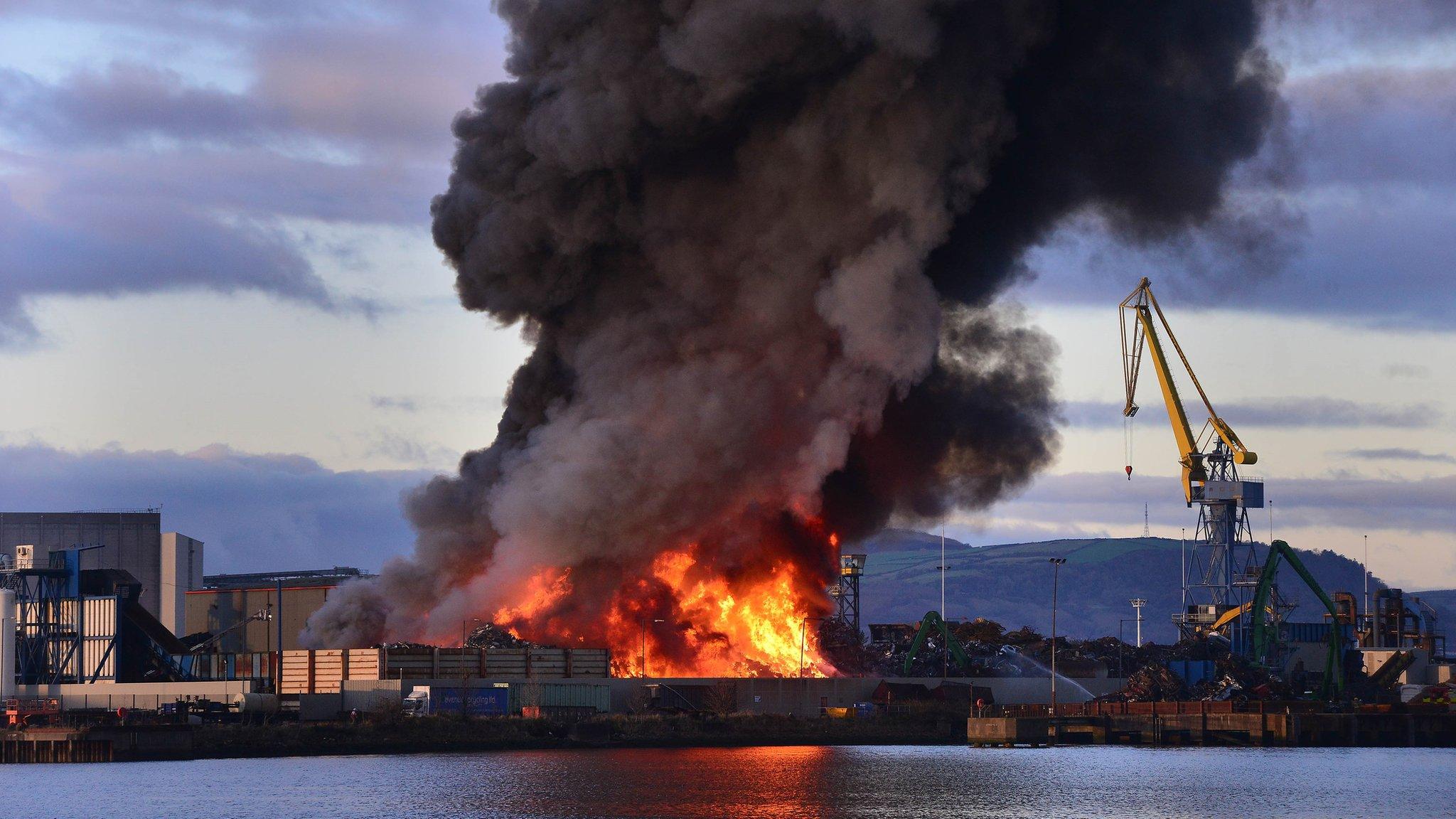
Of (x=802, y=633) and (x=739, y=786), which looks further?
(x=802, y=633)

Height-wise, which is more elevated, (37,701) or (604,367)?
(604,367)

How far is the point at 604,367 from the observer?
126 m

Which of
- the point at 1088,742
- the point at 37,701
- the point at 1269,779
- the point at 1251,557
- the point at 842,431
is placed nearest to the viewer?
the point at 1269,779

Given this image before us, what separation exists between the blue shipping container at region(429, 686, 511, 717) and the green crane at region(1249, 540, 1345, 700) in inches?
2805

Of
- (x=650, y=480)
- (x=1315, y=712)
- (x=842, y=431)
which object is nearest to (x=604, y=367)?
(x=650, y=480)

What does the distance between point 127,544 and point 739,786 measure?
109 metres

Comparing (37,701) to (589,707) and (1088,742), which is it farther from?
(1088,742)

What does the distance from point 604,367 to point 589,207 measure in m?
10.6

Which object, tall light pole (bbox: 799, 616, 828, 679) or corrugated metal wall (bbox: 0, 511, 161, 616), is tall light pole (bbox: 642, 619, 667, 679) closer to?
tall light pole (bbox: 799, 616, 828, 679)

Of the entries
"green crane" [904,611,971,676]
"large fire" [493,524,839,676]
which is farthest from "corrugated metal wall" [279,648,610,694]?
"green crane" [904,611,971,676]

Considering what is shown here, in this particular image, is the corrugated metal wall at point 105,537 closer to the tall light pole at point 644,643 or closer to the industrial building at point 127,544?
the industrial building at point 127,544

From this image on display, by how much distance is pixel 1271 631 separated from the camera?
171 m

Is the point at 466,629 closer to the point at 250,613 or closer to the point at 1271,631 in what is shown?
the point at 250,613

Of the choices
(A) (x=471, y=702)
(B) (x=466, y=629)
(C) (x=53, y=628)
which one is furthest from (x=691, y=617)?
(C) (x=53, y=628)
